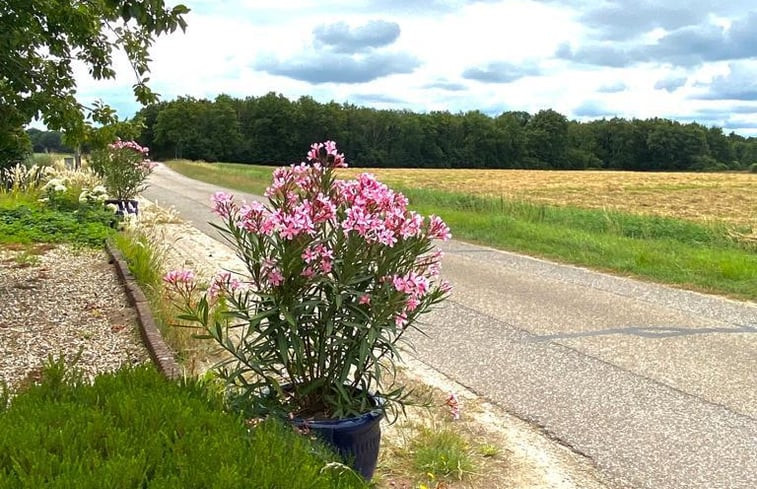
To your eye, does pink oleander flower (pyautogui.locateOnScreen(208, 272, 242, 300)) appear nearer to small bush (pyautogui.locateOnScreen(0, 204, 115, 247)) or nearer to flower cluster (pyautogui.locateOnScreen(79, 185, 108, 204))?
small bush (pyautogui.locateOnScreen(0, 204, 115, 247))

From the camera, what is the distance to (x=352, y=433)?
3051mm

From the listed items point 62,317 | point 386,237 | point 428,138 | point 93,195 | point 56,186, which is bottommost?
point 62,317

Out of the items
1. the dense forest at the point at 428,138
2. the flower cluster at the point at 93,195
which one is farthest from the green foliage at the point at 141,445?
the dense forest at the point at 428,138

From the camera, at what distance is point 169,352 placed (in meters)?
4.77

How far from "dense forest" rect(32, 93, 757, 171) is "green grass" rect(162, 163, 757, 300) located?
252 feet

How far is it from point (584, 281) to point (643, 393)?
4.51 meters

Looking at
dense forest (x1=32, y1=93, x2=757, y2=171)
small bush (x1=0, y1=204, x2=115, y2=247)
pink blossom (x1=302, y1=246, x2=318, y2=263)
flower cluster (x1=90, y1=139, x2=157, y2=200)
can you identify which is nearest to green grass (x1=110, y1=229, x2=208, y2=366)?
small bush (x1=0, y1=204, x2=115, y2=247)

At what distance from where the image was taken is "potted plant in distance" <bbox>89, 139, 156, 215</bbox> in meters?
13.0

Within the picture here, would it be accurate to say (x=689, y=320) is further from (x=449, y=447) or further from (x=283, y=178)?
(x=283, y=178)

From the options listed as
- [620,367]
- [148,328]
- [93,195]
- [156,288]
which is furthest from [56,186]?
[620,367]

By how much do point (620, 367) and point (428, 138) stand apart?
98135 millimetres

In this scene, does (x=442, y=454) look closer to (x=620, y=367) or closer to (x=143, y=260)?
(x=620, y=367)

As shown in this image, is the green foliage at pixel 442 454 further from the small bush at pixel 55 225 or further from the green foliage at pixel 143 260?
the small bush at pixel 55 225

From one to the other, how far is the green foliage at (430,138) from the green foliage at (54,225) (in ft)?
263
